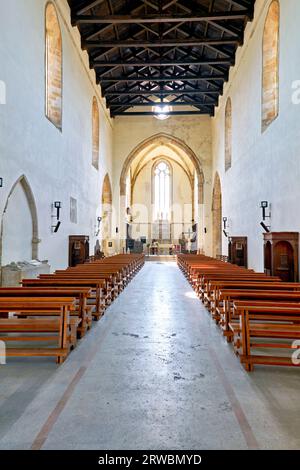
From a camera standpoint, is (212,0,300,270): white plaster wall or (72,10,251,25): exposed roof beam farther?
(72,10,251,25): exposed roof beam

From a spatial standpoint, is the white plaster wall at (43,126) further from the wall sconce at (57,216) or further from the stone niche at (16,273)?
the stone niche at (16,273)

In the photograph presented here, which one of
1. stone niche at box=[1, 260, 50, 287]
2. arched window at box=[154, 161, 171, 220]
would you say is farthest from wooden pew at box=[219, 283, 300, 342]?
arched window at box=[154, 161, 171, 220]

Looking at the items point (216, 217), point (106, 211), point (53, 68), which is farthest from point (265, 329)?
point (106, 211)

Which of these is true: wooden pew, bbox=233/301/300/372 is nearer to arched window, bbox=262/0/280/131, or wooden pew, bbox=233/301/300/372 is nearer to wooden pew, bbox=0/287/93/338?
wooden pew, bbox=0/287/93/338

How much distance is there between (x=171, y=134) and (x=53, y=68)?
34.6ft

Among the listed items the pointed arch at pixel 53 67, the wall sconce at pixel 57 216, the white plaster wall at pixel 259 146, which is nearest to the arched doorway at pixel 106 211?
the white plaster wall at pixel 259 146

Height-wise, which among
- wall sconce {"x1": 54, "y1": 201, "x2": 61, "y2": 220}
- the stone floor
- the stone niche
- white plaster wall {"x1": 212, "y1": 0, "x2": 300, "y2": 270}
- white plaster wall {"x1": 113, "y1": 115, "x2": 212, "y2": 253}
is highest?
white plaster wall {"x1": 113, "y1": 115, "x2": 212, "y2": 253}

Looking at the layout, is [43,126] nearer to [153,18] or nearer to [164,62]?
[153,18]

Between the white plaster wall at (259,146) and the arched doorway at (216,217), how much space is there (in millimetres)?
2445

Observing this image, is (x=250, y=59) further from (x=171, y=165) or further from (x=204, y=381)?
(x=171, y=165)

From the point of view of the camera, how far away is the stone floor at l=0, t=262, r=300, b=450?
204cm

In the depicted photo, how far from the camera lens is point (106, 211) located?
18109 millimetres

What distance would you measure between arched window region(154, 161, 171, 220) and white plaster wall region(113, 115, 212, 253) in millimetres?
7288
